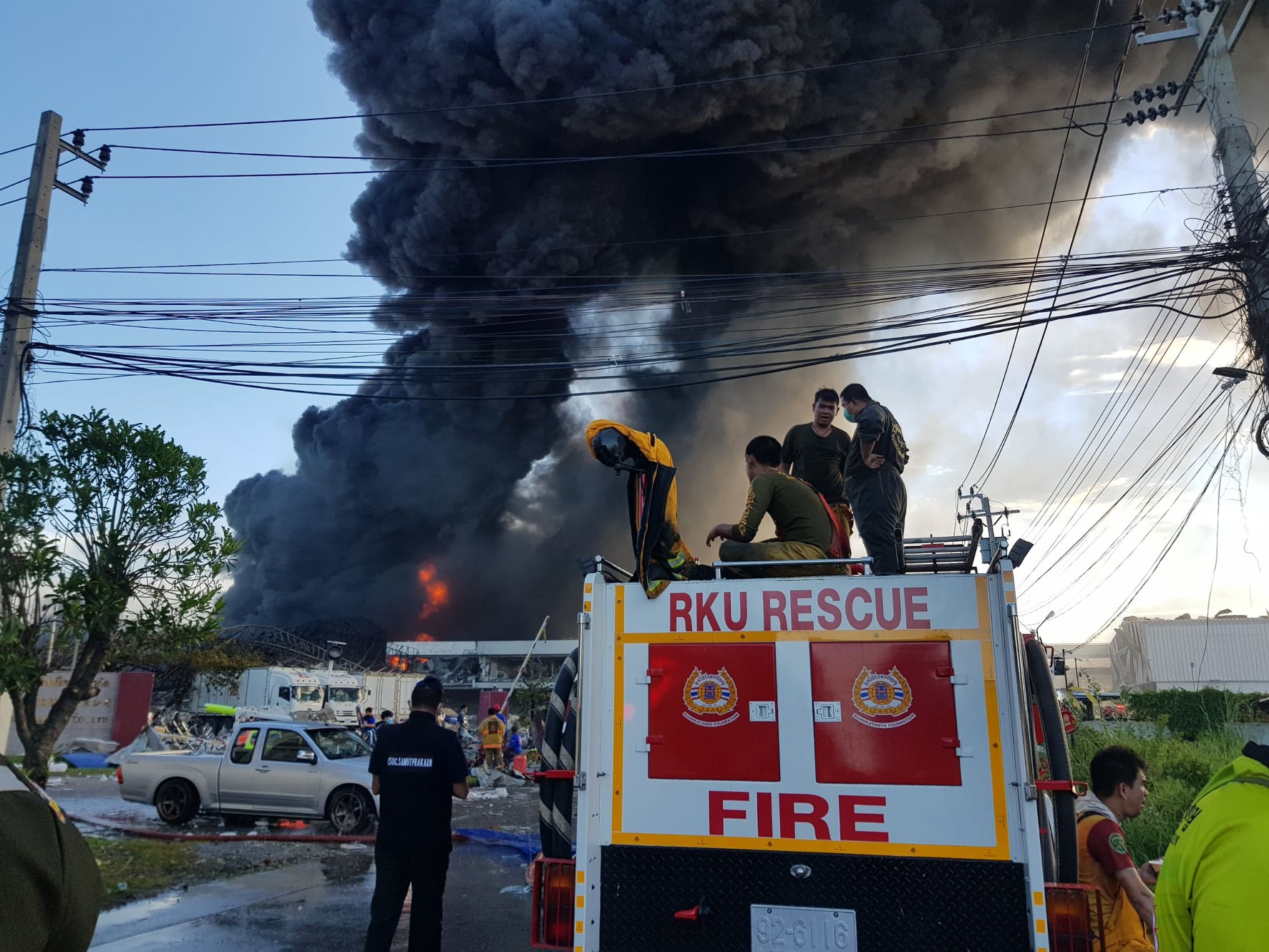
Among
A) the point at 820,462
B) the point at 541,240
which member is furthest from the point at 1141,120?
the point at 541,240

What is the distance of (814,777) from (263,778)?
9335 mm

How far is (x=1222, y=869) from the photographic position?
142cm

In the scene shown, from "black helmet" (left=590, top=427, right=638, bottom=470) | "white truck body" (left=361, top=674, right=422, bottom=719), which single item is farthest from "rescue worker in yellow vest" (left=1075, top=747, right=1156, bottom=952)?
"white truck body" (left=361, top=674, right=422, bottom=719)

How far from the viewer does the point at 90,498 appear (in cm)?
693

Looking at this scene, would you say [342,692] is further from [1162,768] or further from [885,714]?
[885,714]

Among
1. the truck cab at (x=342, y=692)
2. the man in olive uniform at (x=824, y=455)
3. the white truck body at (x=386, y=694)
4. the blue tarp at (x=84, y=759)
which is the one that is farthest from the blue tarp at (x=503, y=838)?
the white truck body at (x=386, y=694)

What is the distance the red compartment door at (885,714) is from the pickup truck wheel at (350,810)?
8419 millimetres

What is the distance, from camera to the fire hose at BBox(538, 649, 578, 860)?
330cm

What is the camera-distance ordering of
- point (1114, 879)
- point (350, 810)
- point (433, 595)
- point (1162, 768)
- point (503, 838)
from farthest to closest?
point (433, 595) → point (350, 810) → point (503, 838) → point (1162, 768) → point (1114, 879)

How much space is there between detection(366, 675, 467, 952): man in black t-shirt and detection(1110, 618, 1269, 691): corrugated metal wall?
1515 inches

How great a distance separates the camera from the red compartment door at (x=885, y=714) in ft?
9.67

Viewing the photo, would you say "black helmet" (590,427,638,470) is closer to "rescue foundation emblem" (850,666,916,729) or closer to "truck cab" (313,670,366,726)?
"rescue foundation emblem" (850,666,916,729)

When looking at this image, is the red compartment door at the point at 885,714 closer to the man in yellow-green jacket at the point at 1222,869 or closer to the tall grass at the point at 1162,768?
the man in yellow-green jacket at the point at 1222,869

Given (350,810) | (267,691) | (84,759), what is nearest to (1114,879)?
(350,810)
